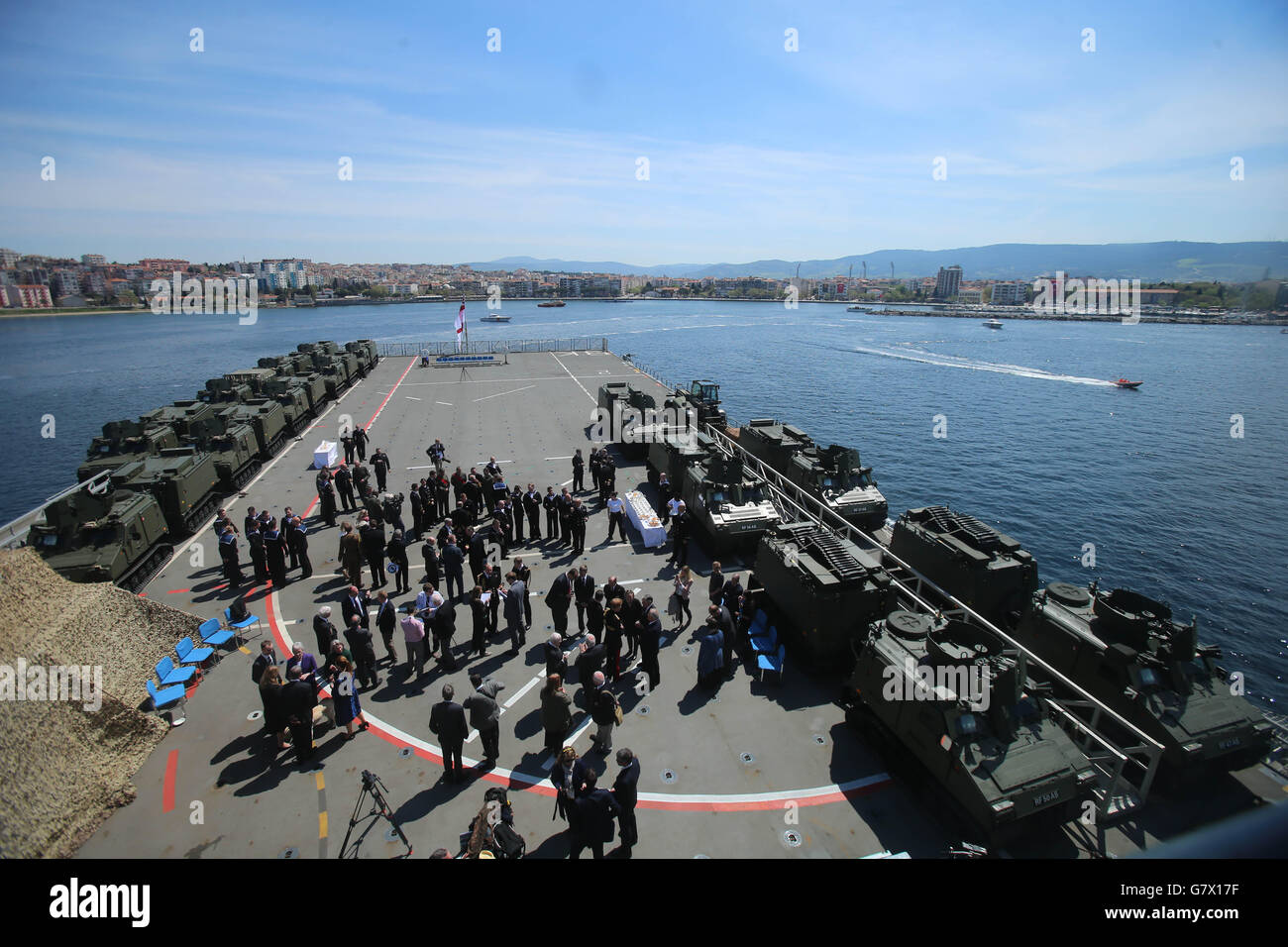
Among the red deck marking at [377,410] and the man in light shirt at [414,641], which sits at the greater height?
the red deck marking at [377,410]

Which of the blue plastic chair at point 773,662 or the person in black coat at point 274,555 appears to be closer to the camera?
the blue plastic chair at point 773,662

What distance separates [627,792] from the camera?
6.94 meters

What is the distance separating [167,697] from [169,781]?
5.16 feet

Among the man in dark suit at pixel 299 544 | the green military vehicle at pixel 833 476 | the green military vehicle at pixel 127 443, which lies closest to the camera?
the man in dark suit at pixel 299 544

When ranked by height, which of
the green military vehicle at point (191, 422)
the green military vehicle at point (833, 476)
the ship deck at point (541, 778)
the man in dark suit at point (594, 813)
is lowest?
the ship deck at point (541, 778)

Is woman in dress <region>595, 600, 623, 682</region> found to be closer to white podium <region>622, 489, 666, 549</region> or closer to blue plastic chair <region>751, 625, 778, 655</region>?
blue plastic chair <region>751, 625, 778, 655</region>

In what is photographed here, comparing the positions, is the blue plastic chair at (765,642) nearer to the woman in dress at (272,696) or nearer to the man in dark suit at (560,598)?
the man in dark suit at (560,598)

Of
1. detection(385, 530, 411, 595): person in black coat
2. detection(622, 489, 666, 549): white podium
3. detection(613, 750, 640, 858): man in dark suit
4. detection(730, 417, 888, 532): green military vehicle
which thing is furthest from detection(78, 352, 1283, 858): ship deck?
detection(730, 417, 888, 532): green military vehicle

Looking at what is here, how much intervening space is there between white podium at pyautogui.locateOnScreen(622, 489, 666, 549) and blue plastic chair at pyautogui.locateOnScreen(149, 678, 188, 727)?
10.1 meters

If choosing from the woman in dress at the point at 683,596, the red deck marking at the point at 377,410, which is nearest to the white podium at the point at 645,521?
the woman in dress at the point at 683,596

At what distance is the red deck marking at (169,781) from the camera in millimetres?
8117

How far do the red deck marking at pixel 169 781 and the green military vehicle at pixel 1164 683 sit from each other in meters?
13.6

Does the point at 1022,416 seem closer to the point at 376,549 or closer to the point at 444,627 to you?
the point at 376,549
